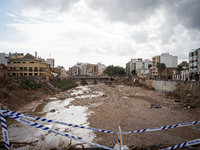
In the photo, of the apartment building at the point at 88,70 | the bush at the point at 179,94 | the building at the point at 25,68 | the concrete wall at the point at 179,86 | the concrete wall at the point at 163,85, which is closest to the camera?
the concrete wall at the point at 179,86

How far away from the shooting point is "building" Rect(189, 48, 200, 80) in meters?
49.8

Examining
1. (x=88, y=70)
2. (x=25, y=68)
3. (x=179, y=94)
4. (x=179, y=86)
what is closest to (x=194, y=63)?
(x=179, y=86)

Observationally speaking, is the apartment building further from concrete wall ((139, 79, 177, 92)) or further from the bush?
the bush

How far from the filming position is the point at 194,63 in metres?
52.3

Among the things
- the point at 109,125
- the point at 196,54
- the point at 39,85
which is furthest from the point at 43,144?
the point at 196,54

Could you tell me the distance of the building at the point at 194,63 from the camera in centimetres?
4983

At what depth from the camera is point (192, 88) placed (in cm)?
2994

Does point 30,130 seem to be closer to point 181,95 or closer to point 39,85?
point 39,85

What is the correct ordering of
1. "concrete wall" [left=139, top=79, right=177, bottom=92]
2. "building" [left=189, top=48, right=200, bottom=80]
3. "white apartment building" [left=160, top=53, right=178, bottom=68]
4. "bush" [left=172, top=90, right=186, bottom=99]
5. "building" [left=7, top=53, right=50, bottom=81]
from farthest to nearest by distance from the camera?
"white apartment building" [left=160, top=53, right=178, bottom=68] → "building" [left=189, top=48, right=200, bottom=80] → "building" [left=7, top=53, right=50, bottom=81] → "concrete wall" [left=139, top=79, right=177, bottom=92] → "bush" [left=172, top=90, right=186, bottom=99]

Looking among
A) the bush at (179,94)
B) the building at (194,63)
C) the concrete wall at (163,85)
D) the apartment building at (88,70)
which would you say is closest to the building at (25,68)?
the concrete wall at (163,85)

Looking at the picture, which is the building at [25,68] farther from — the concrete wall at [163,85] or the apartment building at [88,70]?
the apartment building at [88,70]

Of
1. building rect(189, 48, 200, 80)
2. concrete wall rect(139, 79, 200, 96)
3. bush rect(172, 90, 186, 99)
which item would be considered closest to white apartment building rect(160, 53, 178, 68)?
building rect(189, 48, 200, 80)

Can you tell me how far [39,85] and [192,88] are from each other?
40.0 m

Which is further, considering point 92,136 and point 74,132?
point 74,132
